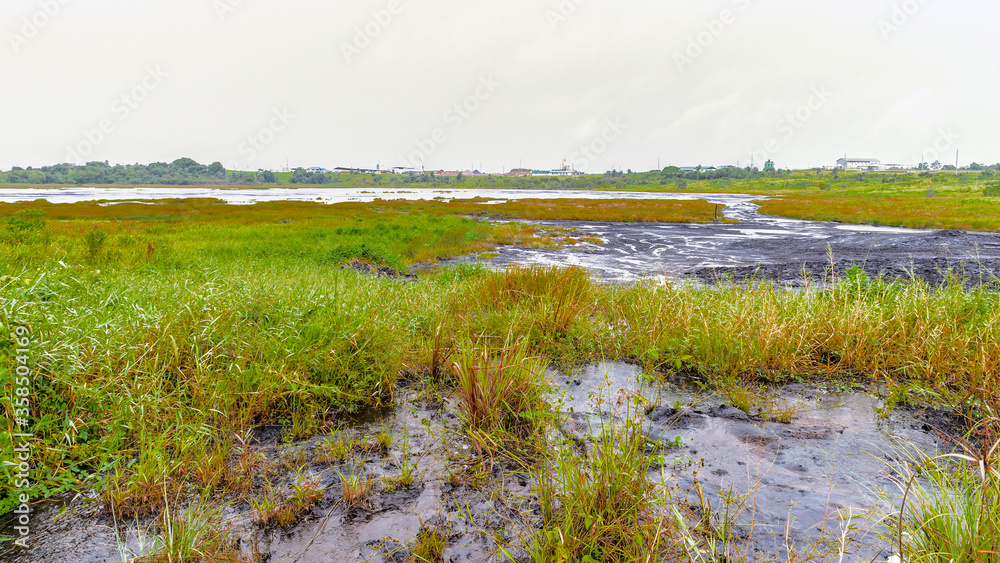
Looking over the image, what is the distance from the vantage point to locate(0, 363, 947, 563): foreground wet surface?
10.7 feet

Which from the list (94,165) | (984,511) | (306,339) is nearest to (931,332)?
(984,511)

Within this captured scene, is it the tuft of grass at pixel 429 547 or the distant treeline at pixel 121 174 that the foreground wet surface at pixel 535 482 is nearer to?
the tuft of grass at pixel 429 547

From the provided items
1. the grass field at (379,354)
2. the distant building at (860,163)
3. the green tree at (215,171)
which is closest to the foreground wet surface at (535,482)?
the grass field at (379,354)

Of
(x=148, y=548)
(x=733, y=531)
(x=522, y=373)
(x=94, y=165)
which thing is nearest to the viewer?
(x=148, y=548)

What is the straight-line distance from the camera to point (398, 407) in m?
5.44

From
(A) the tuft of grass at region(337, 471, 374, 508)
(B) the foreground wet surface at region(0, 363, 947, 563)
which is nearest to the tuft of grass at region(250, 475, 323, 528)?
(B) the foreground wet surface at region(0, 363, 947, 563)

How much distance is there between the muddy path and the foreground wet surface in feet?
22.9

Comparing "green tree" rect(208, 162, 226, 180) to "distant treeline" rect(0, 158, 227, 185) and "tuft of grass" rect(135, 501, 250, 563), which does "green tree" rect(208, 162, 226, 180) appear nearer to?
"distant treeline" rect(0, 158, 227, 185)

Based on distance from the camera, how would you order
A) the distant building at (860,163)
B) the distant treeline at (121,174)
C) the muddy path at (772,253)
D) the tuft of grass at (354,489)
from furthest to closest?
the distant building at (860,163) → the distant treeline at (121,174) → the muddy path at (772,253) → the tuft of grass at (354,489)

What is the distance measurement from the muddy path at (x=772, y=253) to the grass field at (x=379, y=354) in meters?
5.13

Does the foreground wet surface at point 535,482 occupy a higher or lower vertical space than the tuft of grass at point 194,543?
lower

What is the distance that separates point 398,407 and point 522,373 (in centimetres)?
158

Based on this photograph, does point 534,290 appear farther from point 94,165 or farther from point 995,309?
point 94,165

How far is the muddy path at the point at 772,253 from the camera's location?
631 inches
